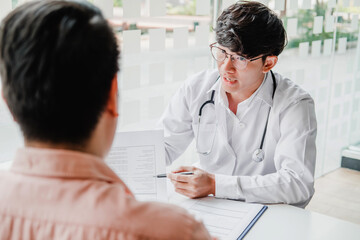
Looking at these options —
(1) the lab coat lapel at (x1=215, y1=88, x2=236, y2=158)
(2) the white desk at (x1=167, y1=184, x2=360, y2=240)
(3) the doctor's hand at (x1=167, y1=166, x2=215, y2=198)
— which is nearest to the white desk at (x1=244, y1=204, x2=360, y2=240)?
(2) the white desk at (x1=167, y1=184, x2=360, y2=240)

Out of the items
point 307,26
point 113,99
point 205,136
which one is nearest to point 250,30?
point 205,136

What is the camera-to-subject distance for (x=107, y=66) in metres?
0.61

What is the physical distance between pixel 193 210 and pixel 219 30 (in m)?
0.74

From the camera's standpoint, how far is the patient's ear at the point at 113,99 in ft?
2.09

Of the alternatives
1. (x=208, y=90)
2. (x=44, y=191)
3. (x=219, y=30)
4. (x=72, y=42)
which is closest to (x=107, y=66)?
(x=72, y=42)

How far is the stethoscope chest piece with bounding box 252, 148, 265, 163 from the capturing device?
1662 mm

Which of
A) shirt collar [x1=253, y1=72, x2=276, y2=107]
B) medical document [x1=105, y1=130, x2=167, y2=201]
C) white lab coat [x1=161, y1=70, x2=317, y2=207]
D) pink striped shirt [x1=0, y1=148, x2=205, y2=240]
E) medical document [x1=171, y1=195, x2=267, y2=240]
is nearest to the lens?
pink striped shirt [x1=0, y1=148, x2=205, y2=240]

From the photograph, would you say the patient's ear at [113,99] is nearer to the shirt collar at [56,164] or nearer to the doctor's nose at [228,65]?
the shirt collar at [56,164]

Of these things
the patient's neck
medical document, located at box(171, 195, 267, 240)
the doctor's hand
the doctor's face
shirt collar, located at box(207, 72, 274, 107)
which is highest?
the patient's neck

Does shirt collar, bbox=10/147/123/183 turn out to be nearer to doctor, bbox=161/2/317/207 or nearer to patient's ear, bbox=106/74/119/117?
patient's ear, bbox=106/74/119/117

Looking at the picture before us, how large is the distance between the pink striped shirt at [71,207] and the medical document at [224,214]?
603mm

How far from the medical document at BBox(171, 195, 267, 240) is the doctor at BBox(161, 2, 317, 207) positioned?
0.04 m

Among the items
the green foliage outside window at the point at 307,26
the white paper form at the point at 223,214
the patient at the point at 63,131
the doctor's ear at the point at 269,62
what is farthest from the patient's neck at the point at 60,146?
the green foliage outside window at the point at 307,26

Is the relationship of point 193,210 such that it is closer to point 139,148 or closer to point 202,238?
point 139,148
